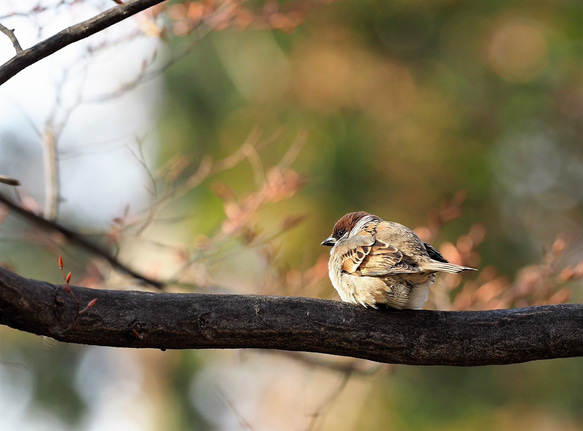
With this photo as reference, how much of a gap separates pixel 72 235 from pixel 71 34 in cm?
120

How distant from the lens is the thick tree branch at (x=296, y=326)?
7.68ft

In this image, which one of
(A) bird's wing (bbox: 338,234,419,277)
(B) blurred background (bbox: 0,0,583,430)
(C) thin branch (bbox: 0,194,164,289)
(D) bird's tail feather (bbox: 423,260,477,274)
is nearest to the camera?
(D) bird's tail feather (bbox: 423,260,477,274)

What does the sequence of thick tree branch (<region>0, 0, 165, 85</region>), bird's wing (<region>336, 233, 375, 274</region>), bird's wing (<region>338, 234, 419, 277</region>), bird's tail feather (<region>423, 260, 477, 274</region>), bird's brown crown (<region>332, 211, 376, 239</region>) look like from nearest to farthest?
thick tree branch (<region>0, 0, 165, 85</region>) → bird's tail feather (<region>423, 260, 477, 274</region>) → bird's wing (<region>338, 234, 419, 277</region>) → bird's wing (<region>336, 233, 375, 274</region>) → bird's brown crown (<region>332, 211, 376, 239</region>)

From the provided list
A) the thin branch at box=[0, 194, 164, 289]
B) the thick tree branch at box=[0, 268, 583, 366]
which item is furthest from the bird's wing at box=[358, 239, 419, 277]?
the thin branch at box=[0, 194, 164, 289]

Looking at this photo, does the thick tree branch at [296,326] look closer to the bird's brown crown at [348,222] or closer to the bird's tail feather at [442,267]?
the bird's tail feather at [442,267]

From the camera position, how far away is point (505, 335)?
2.79 meters

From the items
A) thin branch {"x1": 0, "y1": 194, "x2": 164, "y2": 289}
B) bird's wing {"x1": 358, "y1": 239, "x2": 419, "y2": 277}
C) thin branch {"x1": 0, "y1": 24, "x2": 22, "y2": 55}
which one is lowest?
bird's wing {"x1": 358, "y1": 239, "x2": 419, "y2": 277}

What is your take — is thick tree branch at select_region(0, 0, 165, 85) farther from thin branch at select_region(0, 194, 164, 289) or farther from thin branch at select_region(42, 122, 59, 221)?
thin branch at select_region(42, 122, 59, 221)

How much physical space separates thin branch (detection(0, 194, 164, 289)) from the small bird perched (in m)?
1.03

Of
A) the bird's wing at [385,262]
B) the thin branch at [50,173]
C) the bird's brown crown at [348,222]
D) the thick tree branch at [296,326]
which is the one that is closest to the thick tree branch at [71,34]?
the thick tree branch at [296,326]

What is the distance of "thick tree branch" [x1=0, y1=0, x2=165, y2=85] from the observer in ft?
7.57

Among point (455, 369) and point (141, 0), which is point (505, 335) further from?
point (455, 369)

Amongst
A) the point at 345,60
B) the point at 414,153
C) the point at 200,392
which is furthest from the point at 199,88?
the point at 200,392

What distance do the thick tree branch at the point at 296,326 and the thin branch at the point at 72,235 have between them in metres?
0.78
